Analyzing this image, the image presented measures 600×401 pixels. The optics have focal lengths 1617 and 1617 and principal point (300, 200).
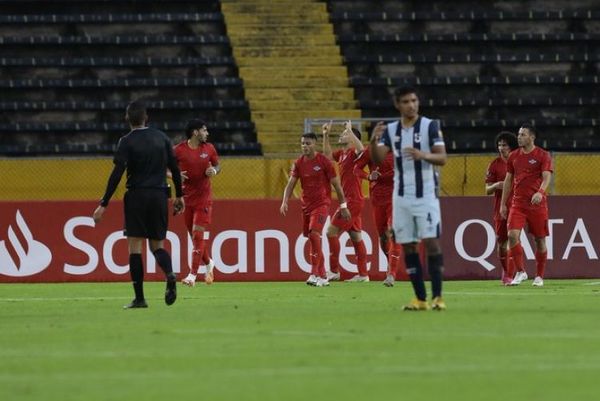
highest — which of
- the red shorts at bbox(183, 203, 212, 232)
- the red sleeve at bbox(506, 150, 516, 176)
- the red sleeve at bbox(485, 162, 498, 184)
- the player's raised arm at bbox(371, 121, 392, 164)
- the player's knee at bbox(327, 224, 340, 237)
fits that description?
the player's raised arm at bbox(371, 121, 392, 164)

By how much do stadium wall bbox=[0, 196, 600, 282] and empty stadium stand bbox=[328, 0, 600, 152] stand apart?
6529 mm

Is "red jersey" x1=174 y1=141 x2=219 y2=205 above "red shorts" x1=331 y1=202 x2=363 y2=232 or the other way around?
above

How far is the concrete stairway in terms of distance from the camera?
31469 mm

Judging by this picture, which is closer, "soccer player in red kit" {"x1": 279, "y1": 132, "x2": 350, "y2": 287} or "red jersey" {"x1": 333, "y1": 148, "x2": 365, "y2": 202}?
"soccer player in red kit" {"x1": 279, "y1": 132, "x2": 350, "y2": 287}

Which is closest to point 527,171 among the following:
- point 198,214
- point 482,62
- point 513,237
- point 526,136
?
point 526,136

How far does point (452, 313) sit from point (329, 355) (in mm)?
4160

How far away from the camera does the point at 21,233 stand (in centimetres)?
2434

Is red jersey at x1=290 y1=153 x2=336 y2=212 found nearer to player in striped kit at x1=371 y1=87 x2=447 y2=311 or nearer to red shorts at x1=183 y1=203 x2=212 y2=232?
red shorts at x1=183 y1=203 x2=212 y2=232

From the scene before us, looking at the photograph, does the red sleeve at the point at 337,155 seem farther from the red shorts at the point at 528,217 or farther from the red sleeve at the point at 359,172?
the red shorts at the point at 528,217

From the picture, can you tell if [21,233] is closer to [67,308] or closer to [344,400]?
[67,308]

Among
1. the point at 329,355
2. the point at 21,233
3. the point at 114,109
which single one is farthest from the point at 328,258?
the point at 329,355

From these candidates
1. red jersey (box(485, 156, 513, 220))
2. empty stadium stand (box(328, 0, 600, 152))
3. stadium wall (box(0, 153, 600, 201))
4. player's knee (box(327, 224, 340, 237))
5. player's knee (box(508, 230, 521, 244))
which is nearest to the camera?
player's knee (box(508, 230, 521, 244))

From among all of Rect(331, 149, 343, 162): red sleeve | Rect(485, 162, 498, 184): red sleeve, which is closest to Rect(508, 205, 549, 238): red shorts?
Rect(485, 162, 498, 184): red sleeve

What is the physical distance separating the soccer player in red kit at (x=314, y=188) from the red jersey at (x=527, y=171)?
254 cm
